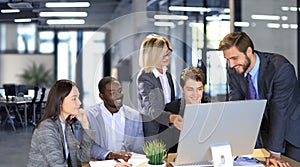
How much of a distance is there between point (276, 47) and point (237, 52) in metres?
3.66

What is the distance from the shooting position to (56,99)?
2.17 meters

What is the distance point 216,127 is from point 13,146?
9.50ft

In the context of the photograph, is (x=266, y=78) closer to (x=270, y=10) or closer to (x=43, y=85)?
(x=43, y=85)

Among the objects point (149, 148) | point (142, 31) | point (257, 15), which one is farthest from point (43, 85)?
point (257, 15)

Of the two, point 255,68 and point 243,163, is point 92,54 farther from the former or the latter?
point 243,163

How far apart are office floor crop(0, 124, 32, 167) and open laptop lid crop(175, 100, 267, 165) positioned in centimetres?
256

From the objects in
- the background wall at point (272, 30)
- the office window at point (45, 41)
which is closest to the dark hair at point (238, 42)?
the office window at point (45, 41)

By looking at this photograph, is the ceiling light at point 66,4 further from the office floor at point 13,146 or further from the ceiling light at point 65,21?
the office floor at point 13,146

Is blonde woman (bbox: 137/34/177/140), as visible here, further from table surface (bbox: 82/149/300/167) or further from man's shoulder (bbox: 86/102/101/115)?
table surface (bbox: 82/149/300/167)

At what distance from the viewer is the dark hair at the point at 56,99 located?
A: 214 centimetres

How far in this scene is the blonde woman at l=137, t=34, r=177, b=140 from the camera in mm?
2781

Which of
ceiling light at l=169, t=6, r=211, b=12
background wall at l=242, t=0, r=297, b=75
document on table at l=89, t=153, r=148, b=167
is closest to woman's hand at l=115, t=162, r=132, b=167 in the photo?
document on table at l=89, t=153, r=148, b=167

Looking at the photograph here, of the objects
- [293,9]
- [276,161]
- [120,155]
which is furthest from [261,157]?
[293,9]

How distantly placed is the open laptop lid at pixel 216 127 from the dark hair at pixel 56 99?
0.78m
